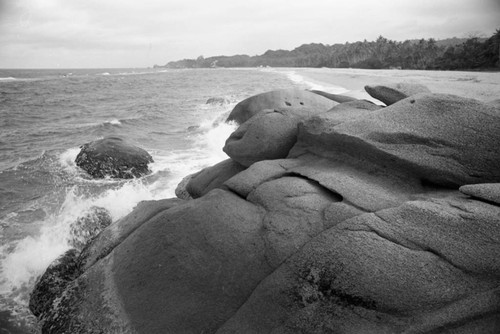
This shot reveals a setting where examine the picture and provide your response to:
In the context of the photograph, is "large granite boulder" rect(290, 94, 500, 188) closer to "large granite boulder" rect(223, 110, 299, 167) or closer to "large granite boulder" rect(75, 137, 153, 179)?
"large granite boulder" rect(223, 110, 299, 167)

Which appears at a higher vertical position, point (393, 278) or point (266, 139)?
point (266, 139)

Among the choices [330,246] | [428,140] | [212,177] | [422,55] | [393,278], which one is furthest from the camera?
[422,55]

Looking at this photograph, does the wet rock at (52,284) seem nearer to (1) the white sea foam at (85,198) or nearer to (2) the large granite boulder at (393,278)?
(1) the white sea foam at (85,198)

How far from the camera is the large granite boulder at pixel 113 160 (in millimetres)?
10648

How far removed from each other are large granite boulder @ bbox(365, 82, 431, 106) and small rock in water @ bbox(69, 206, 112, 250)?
21.9 ft

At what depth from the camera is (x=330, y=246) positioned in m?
3.34

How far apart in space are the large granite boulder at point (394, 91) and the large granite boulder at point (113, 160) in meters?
7.98

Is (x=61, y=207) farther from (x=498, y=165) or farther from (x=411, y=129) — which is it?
(x=498, y=165)

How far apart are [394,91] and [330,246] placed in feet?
14.3

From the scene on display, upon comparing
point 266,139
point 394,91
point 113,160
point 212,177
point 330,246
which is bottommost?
point 113,160

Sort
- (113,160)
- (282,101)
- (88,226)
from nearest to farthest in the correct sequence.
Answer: (88,226)
(113,160)
(282,101)

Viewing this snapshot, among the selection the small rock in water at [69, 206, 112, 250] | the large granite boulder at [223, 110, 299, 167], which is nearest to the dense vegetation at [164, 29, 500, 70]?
the large granite boulder at [223, 110, 299, 167]

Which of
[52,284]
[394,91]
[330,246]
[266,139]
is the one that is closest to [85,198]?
[52,284]

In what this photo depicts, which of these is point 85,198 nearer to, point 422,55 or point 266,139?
point 266,139
